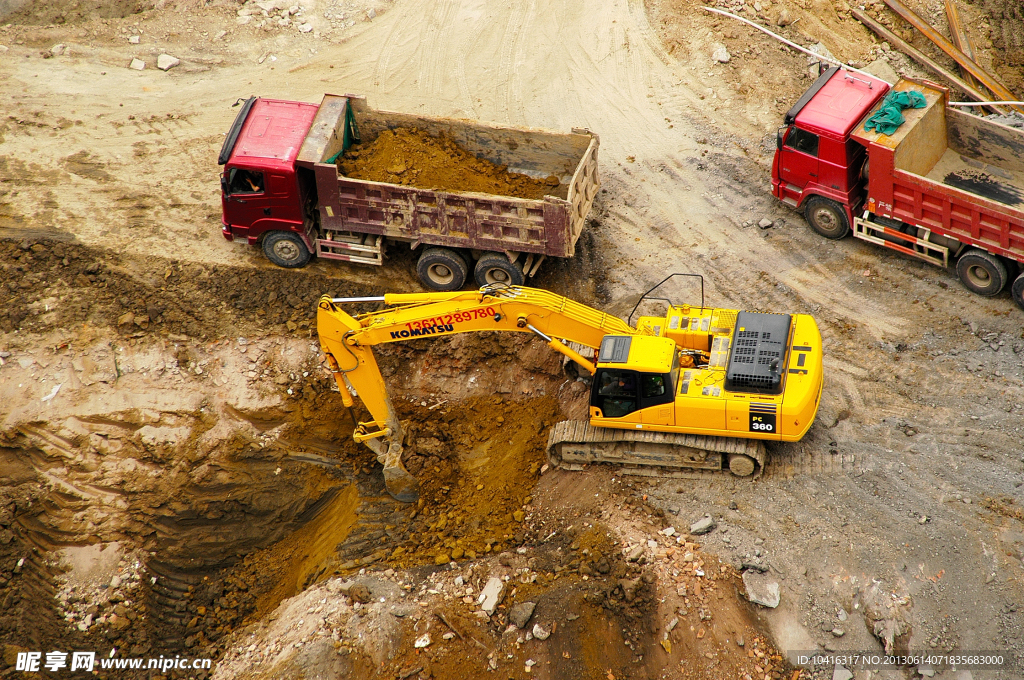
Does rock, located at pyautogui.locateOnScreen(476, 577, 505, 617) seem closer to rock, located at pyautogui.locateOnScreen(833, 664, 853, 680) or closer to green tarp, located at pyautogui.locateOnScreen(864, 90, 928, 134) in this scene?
rock, located at pyautogui.locateOnScreen(833, 664, 853, 680)

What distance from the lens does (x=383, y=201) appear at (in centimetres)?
1407

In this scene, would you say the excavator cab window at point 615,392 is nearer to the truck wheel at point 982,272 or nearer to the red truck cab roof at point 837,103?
the red truck cab roof at point 837,103

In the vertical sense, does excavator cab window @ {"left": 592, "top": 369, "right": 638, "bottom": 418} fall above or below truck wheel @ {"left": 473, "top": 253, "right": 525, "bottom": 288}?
above

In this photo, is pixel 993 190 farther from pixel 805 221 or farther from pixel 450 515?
pixel 450 515

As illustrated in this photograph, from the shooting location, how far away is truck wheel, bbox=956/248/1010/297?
13.5m

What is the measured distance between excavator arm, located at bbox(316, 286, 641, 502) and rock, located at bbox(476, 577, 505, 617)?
3.22 m

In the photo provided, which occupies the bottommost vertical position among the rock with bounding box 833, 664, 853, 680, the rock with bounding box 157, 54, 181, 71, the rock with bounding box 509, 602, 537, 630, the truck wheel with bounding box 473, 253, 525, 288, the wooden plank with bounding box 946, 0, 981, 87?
the rock with bounding box 509, 602, 537, 630

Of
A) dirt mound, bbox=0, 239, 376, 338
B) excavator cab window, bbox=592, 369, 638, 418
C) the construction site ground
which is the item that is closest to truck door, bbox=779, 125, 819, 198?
the construction site ground

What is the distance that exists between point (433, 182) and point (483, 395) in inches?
147

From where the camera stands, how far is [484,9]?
20281 mm

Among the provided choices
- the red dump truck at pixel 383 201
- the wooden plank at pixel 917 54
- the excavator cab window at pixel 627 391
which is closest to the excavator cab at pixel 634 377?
the excavator cab window at pixel 627 391

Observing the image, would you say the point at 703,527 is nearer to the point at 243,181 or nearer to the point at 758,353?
the point at 758,353

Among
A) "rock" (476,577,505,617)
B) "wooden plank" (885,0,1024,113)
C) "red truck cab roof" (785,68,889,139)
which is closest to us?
"rock" (476,577,505,617)

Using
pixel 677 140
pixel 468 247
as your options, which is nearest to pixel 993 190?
pixel 677 140
